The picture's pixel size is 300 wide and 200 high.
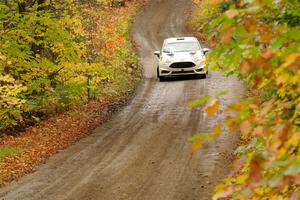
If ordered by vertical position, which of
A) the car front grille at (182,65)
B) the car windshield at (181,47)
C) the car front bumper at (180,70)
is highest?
the car windshield at (181,47)

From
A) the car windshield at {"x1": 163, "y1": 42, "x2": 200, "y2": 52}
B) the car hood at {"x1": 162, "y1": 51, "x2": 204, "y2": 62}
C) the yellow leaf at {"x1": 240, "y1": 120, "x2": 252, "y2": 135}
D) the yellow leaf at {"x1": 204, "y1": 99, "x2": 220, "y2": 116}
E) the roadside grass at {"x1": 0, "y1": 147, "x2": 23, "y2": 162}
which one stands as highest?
the yellow leaf at {"x1": 204, "y1": 99, "x2": 220, "y2": 116}

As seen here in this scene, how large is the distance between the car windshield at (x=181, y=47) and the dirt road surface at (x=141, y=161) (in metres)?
3.52

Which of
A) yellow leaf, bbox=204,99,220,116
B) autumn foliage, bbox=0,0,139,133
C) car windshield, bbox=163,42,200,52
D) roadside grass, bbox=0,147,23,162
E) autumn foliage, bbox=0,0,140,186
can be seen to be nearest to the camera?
yellow leaf, bbox=204,99,220,116

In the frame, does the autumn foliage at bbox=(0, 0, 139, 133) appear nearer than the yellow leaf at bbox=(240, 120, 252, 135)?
No

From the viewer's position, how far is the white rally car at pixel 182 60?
22.3 metres

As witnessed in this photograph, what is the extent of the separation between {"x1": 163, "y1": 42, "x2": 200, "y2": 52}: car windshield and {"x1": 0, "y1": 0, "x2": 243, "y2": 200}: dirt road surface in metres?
3.52

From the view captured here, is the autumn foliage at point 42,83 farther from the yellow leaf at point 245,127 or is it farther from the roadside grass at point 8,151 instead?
the yellow leaf at point 245,127

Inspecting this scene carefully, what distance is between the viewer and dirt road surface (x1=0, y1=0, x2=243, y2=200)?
32.6ft

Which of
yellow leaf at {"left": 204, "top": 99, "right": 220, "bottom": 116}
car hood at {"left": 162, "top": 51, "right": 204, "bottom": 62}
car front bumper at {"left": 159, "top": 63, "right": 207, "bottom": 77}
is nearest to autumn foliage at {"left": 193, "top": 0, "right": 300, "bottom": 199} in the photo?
yellow leaf at {"left": 204, "top": 99, "right": 220, "bottom": 116}

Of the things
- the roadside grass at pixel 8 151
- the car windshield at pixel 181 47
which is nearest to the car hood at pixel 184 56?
the car windshield at pixel 181 47

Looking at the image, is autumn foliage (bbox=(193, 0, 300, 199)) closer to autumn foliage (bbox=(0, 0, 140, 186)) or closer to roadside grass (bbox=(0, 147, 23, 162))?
autumn foliage (bbox=(0, 0, 140, 186))

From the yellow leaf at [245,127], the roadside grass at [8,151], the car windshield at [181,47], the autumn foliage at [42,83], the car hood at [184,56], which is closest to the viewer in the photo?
the yellow leaf at [245,127]

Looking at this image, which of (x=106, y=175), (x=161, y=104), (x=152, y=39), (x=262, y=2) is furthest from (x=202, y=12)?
(x=262, y=2)

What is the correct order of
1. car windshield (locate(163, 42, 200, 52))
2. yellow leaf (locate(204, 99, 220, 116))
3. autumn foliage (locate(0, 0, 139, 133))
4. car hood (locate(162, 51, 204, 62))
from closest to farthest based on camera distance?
yellow leaf (locate(204, 99, 220, 116)) → autumn foliage (locate(0, 0, 139, 133)) → car hood (locate(162, 51, 204, 62)) → car windshield (locate(163, 42, 200, 52))
